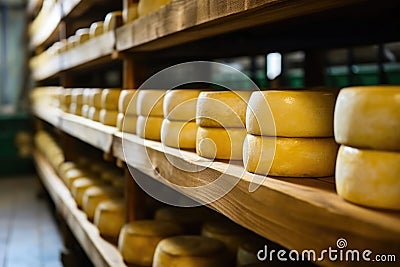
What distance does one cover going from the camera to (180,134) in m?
1.37

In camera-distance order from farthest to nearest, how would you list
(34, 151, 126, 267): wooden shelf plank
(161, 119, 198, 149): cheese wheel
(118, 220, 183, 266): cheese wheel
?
(34, 151, 126, 267): wooden shelf plank, (118, 220, 183, 266): cheese wheel, (161, 119, 198, 149): cheese wheel

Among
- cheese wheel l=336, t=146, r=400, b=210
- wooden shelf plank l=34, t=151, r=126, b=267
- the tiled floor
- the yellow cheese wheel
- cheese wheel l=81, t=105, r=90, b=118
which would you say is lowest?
the tiled floor

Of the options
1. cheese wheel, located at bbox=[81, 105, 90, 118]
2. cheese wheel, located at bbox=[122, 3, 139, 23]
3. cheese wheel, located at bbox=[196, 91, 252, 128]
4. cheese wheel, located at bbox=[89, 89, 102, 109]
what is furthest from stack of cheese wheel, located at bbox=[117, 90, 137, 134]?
cheese wheel, located at bbox=[81, 105, 90, 118]

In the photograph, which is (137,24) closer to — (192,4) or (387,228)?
(192,4)

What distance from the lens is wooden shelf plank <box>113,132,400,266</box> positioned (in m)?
0.63

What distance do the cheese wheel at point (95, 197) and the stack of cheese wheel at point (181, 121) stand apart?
107cm

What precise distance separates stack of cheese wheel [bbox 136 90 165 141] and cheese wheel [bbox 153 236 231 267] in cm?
31

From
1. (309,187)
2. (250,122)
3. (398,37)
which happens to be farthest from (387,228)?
(398,37)

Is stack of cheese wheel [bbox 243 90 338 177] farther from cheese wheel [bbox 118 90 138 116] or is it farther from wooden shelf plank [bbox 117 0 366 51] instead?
cheese wheel [bbox 118 90 138 116]

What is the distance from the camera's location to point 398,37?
6.71 feet

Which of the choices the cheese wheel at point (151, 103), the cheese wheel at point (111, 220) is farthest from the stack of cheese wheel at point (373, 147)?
the cheese wheel at point (111, 220)

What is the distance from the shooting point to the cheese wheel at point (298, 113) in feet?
2.97

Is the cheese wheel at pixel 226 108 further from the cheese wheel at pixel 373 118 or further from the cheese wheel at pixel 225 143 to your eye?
the cheese wheel at pixel 373 118

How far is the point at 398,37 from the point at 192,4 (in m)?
1.16
